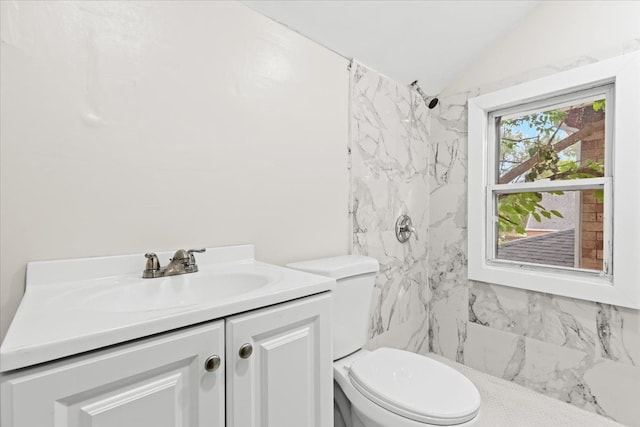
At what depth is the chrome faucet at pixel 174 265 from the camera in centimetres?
98

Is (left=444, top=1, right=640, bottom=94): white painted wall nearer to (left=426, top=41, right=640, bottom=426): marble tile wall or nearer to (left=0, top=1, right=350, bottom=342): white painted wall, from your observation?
(left=426, top=41, right=640, bottom=426): marble tile wall

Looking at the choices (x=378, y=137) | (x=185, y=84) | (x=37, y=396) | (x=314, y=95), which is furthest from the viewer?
(x=378, y=137)

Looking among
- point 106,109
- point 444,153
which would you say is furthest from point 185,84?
point 444,153

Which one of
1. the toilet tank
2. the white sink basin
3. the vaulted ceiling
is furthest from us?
the vaulted ceiling

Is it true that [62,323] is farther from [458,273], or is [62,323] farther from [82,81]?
[458,273]

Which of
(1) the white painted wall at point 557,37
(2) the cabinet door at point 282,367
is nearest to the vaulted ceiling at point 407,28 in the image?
(1) the white painted wall at point 557,37

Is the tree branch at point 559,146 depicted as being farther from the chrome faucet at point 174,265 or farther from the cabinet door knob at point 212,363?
the cabinet door knob at point 212,363

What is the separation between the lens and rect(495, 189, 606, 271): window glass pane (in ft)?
5.41

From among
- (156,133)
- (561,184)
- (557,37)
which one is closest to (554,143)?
(561,184)

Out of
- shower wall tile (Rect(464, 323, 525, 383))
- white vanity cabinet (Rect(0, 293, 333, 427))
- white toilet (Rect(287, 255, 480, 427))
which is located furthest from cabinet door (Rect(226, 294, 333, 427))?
shower wall tile (Rect(464, 323, 525, 383))

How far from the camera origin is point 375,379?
1.20 meters

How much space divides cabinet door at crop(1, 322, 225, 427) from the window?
1755mm

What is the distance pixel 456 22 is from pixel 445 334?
188cm

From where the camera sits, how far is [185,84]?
1.13 metres
